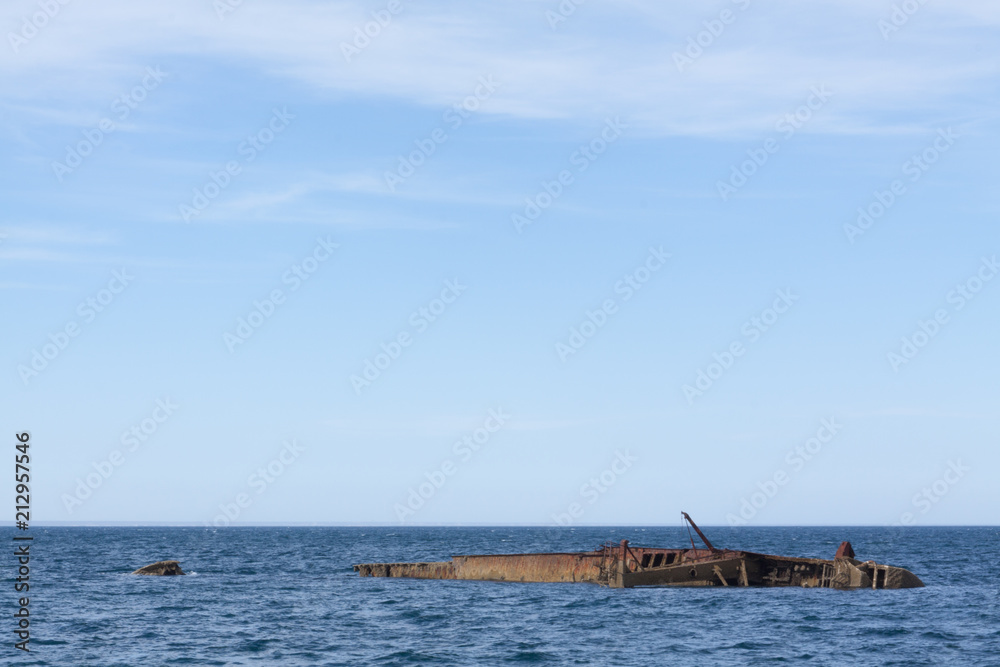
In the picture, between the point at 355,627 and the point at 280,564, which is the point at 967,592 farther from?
the point at 280,564

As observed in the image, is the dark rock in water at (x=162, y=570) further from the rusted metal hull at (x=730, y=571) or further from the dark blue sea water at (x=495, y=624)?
the rusted metal hull at (x=730, y=571)

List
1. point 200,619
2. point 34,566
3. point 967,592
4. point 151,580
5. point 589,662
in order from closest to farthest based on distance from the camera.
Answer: point 589,662
point 200,619
point 967,592
point 151,580
point 34,566

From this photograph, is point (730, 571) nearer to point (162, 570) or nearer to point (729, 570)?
point (729, 570)

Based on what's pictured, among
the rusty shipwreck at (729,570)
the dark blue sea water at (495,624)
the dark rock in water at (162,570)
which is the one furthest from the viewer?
the dark rock in water at (162,570)

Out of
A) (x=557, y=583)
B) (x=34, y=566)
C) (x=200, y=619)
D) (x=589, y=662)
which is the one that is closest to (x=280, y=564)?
(x=34, y=566)

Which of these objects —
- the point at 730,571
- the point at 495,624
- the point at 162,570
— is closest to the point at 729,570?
the point at 730,571

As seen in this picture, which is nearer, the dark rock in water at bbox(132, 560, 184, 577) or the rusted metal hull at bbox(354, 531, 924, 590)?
the rusted metal hull at bbox(354, 531, 924, 590)

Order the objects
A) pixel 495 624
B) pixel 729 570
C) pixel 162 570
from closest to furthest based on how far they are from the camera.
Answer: pixel 495 624, pixel 729 570, pixel 162 570

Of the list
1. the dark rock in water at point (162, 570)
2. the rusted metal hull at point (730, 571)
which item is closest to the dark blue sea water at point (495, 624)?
the rusted metal hull at point (730, 571)

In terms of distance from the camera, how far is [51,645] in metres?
45.8

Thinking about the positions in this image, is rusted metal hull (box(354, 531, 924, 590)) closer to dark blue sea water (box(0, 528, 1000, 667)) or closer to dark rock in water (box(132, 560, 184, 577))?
dark blue sea water (box(0, 528, 1000, 667))

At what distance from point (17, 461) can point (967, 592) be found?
5762 cm

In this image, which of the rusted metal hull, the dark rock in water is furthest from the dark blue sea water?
the dark rock in water

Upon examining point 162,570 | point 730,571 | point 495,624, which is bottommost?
point 495,624
